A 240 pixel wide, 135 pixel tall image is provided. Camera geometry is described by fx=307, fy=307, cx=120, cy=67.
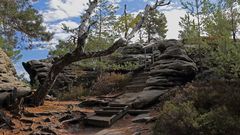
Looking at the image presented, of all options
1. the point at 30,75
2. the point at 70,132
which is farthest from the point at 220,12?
the point at 30,75

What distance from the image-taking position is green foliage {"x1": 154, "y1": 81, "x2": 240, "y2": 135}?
20.2 ft

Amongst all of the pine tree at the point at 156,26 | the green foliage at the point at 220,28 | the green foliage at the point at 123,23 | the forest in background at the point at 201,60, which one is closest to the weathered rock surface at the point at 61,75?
the forest in background at the point at 201,60

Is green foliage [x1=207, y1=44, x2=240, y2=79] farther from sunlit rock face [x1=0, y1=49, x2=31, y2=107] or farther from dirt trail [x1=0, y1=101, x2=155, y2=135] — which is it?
sunlit rock face [x1=0, y1=49, x2=31, y2=107]

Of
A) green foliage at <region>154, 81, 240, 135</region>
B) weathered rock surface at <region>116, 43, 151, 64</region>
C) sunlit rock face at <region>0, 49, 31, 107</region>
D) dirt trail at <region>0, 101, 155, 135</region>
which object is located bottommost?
dirt trail at <region>0, 101, 155, 135</region>

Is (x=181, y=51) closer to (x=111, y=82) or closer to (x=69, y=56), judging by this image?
(x=111, y=82)

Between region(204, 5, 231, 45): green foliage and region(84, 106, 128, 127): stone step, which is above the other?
region(204, 5, 231, 45): green foliage

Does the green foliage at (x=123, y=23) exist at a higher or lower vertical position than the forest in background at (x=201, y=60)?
higher

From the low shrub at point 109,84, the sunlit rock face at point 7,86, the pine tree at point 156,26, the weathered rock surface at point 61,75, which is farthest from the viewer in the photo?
the pine tree at point 156,26

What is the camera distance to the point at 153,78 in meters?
15.3

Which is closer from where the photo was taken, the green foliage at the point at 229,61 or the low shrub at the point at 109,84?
the green foliage at the point at 229,61

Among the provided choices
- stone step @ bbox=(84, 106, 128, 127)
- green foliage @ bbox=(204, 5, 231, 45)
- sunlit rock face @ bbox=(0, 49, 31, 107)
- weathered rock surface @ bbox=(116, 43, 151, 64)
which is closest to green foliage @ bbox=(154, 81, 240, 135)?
green foliage @ bbox=(204, 5, 231, 45)

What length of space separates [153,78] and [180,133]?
8793mm

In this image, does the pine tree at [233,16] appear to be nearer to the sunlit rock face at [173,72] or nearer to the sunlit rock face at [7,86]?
the sunlit rock face at [173,72]

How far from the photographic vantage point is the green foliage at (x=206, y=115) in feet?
20.2
